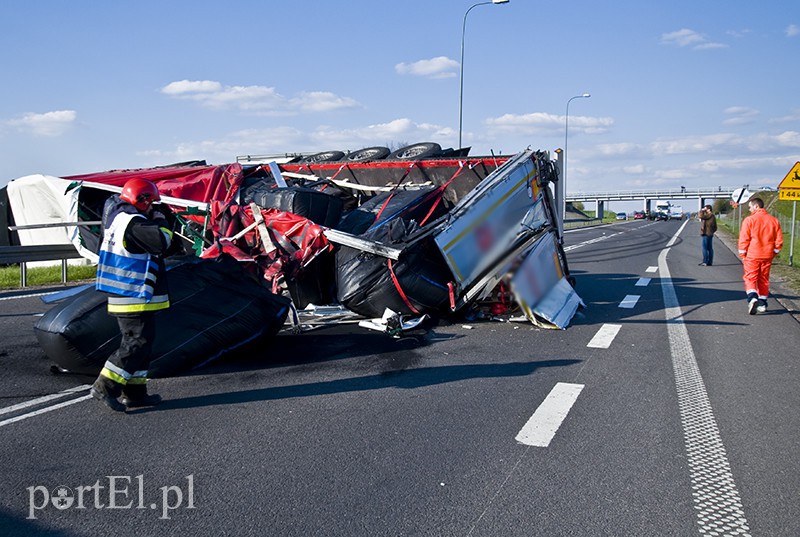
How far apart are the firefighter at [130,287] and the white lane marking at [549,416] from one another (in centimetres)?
266

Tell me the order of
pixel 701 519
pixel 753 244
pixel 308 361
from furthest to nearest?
pixel 753 244, pixel 308 361, pixel 701 519

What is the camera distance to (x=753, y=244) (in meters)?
9.72

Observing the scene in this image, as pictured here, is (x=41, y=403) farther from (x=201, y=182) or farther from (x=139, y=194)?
(x=201, y=182)

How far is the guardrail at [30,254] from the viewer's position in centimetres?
1206

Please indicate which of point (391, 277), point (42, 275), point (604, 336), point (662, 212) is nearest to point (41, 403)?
point (391, 277)

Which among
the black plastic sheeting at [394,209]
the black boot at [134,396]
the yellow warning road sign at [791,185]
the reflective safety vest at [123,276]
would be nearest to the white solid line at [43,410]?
the black boot at [134,396]

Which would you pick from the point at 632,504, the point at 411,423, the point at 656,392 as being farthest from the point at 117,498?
the point at 656,392

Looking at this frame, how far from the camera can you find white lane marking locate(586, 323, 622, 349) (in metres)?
7.33

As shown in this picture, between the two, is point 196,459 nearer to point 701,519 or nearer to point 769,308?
point 701,519

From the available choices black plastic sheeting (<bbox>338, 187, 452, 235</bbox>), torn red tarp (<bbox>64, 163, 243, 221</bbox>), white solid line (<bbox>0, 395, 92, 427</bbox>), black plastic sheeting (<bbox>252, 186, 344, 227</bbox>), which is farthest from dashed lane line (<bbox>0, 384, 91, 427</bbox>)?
torn red tarp (<bbox>64, 163, 243, 221</bbox>)

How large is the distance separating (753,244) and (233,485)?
856cm

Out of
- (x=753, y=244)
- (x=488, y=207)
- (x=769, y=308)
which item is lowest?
(x=769, y=308)

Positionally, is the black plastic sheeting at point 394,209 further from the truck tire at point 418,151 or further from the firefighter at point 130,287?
the firefighter at point 130,287

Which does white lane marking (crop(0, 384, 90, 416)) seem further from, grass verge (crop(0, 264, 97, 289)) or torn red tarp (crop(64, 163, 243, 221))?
grass verge (crop(0, 264, 97, 289))
